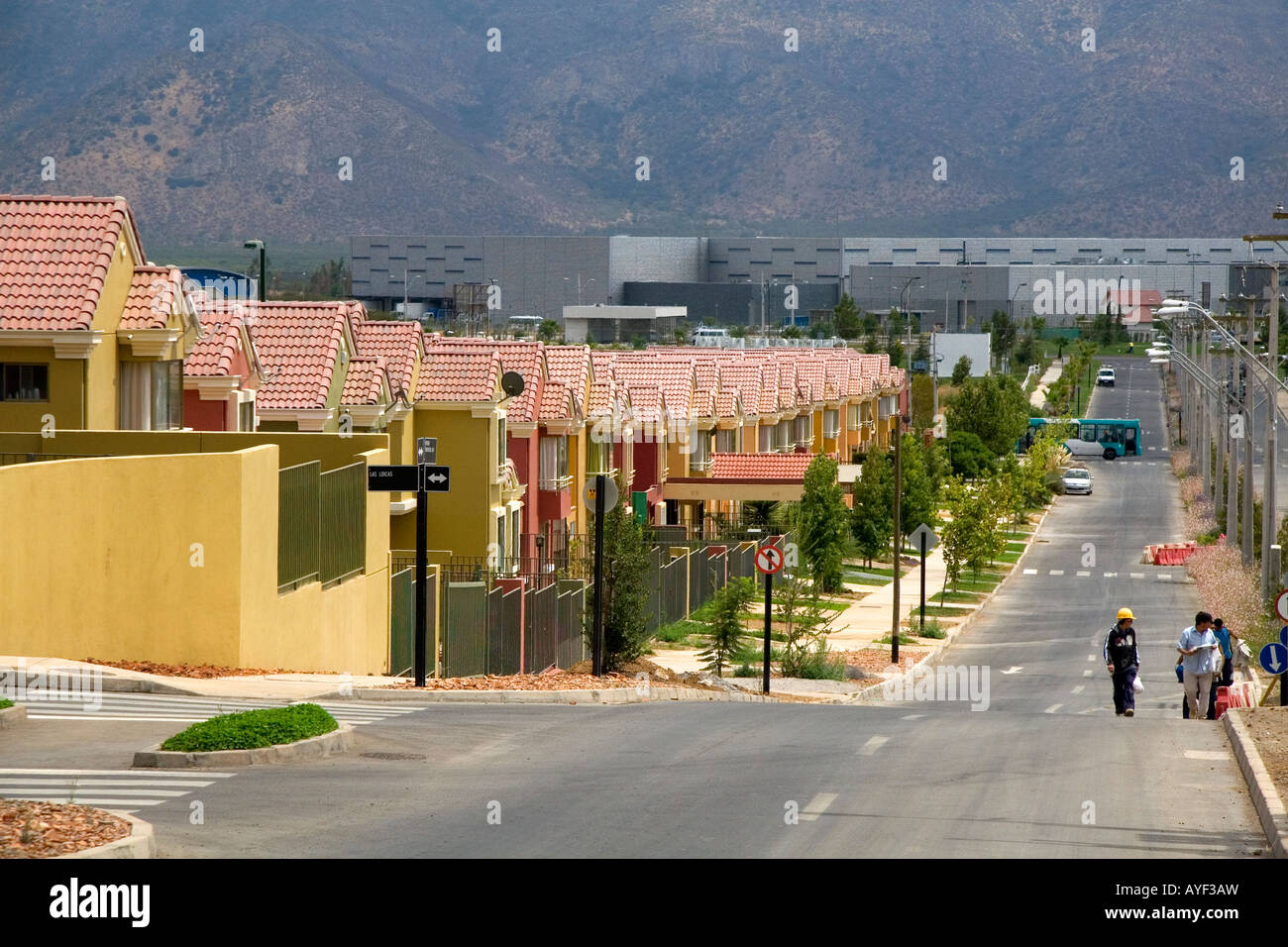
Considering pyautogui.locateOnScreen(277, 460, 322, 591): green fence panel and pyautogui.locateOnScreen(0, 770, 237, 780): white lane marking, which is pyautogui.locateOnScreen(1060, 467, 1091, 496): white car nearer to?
pyautogui.locateOnScreen(277, 460, 322, 591): green fence panel

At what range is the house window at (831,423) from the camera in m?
83.6

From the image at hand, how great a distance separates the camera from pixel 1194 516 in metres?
75.0

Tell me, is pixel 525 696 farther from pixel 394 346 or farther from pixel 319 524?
pixel 394 346

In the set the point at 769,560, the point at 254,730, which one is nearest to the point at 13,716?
the point at 254,730

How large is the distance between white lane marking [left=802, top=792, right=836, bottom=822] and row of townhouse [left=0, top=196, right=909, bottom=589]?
1559cm

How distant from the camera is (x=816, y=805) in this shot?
1300cm

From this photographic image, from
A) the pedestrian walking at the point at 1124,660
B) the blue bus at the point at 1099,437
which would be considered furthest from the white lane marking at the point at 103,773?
the blue bus at the point at 1099,437

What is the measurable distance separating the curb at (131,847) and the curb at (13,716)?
15.6ft

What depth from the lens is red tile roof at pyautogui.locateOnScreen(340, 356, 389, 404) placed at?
115 ft

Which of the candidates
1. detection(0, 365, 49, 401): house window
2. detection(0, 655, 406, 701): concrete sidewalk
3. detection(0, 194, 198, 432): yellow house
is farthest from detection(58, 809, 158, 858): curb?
detection(0, 365, 49, 401): house window
